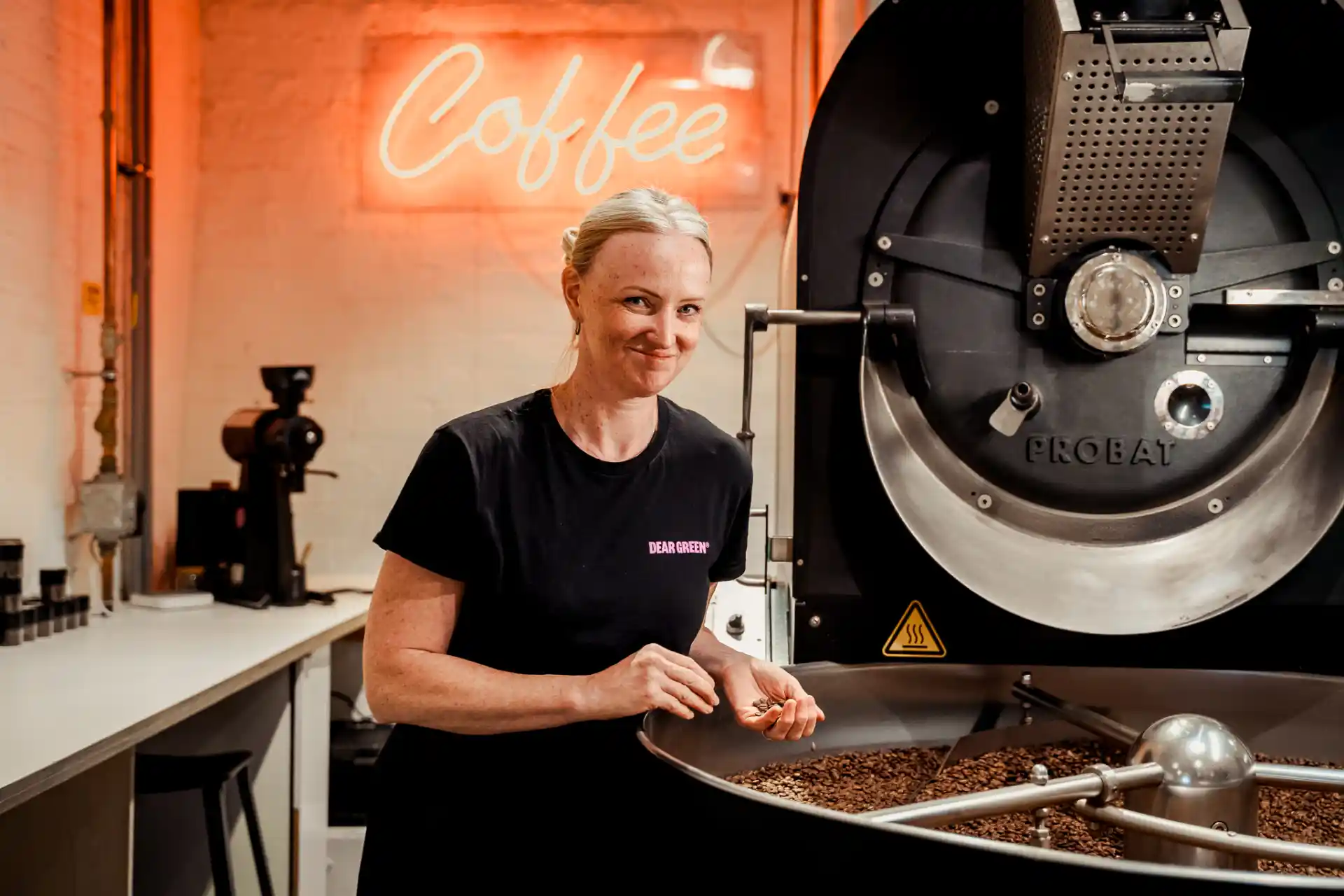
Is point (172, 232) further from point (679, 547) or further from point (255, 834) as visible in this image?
point (679, 547)

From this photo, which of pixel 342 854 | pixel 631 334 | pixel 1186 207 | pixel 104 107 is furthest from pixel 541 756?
pixel 104 107

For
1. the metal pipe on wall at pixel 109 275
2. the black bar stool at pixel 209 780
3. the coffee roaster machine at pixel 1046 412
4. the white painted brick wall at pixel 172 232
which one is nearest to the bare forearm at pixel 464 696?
the coffee roaster machine at pixel 1046 412

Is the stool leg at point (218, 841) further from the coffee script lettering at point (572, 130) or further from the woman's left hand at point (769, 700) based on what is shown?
the coffee script lettering at point (572, 130)

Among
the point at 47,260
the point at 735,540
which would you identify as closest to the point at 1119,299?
the point at 735,540

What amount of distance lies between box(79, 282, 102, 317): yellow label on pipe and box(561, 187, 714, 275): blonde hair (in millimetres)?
1991

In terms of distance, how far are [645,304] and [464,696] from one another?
44cm

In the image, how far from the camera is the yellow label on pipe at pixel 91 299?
106 inches

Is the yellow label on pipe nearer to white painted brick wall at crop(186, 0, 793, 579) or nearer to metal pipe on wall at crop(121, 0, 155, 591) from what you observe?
metal pipe on wall at crop(121, 0, 155, 591)

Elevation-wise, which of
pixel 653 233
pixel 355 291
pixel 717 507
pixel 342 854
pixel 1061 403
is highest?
pixel 355 291

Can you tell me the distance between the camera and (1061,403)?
1293 millimetres

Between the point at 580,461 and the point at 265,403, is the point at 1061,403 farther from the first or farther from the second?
the point at 265,403

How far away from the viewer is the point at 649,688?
1.02 meters

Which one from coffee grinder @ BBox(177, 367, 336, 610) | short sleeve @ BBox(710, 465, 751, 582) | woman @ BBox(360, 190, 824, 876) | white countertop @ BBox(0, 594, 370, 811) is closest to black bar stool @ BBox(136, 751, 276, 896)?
white countertop @ BBox(0, 594, 370, 811)

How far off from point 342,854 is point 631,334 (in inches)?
83.6
